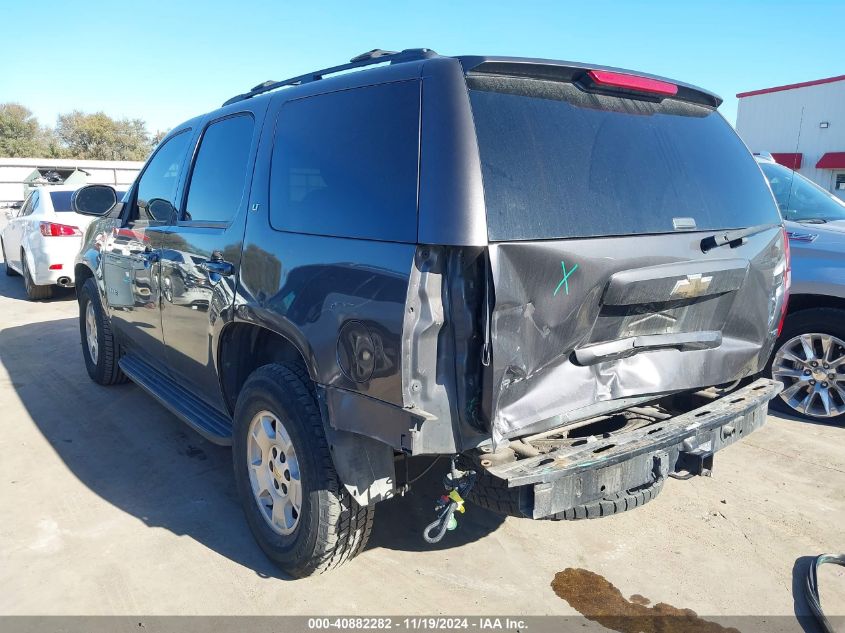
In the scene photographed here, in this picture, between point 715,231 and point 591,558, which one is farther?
point 591,558

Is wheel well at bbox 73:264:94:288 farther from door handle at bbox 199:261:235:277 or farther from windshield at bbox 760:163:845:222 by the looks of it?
windshield at bbox 760:163:845:222

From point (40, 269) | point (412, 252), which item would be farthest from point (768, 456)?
point (40, 269)

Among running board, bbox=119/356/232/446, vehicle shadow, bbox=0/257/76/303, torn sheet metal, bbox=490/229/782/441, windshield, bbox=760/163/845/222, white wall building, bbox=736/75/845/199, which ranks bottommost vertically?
vehicle shadow, bbox=0/257/76/303

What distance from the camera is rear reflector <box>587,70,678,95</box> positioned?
2572 millimetres

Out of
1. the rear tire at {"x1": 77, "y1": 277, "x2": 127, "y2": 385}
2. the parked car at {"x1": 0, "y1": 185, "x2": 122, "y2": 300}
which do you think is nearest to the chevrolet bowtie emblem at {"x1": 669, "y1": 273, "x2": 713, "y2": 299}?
the rear tire at {"x1": 77, "y1": 277, "x2": 127, "y2": 385}

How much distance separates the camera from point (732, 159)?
316 cm

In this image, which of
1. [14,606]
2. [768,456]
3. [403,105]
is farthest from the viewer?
[768,456]

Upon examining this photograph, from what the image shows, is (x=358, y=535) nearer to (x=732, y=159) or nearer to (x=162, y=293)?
(x=162, y=293)

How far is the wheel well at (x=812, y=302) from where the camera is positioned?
15.4 ft

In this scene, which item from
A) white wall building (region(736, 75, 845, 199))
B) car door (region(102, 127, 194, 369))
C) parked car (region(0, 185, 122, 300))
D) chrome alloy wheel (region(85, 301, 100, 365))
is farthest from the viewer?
white wall building (region(736, 75, 845, 199))

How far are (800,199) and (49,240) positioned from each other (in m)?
8.99

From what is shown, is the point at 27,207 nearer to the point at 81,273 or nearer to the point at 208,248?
the point at 81,273

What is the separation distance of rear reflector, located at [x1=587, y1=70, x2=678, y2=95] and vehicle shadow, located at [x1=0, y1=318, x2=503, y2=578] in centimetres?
165

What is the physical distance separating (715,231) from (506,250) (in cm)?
121
